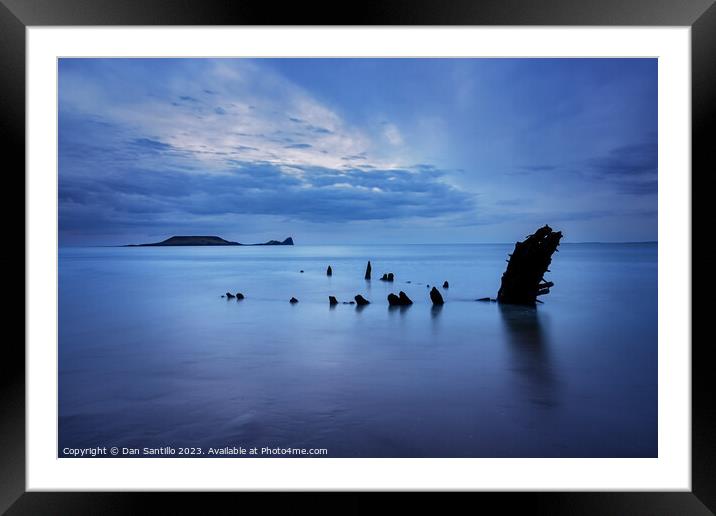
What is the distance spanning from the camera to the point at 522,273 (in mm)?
7598

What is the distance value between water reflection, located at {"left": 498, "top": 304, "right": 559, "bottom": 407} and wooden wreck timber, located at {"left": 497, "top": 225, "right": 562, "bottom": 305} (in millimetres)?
499

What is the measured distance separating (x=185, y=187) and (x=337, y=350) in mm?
11806

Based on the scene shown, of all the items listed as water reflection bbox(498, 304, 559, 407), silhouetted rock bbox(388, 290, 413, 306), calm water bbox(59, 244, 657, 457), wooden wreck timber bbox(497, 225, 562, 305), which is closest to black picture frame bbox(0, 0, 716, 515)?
calm water bbox(59, 244, 657, 457)

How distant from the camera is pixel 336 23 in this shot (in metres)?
2.22

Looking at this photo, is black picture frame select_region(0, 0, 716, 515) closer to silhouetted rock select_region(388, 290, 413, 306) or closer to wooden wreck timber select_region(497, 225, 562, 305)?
wooden wreck timber select_region(497, 225, 562, 305)

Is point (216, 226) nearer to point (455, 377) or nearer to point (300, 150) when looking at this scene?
point (300, 150)

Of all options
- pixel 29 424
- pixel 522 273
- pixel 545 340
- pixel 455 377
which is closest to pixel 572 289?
pixel 522 273

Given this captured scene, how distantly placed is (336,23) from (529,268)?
20.9 feet

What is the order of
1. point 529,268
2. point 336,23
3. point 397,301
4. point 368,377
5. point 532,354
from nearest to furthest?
point 336,23 < point 368,377 < point 532,354 < point 529,268 < point 397,301

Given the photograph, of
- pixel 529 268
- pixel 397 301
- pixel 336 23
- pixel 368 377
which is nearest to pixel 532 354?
pixel 368 377

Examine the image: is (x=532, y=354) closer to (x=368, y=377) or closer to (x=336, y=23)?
(x=368, y=377)

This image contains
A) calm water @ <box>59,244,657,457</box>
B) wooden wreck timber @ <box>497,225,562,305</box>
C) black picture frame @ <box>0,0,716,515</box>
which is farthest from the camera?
wooden wreck timber @ <box>497,225,562,305</box>

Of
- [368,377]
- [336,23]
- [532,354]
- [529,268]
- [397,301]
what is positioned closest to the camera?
[336,23]

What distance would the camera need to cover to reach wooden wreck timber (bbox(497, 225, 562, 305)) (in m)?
7.09
